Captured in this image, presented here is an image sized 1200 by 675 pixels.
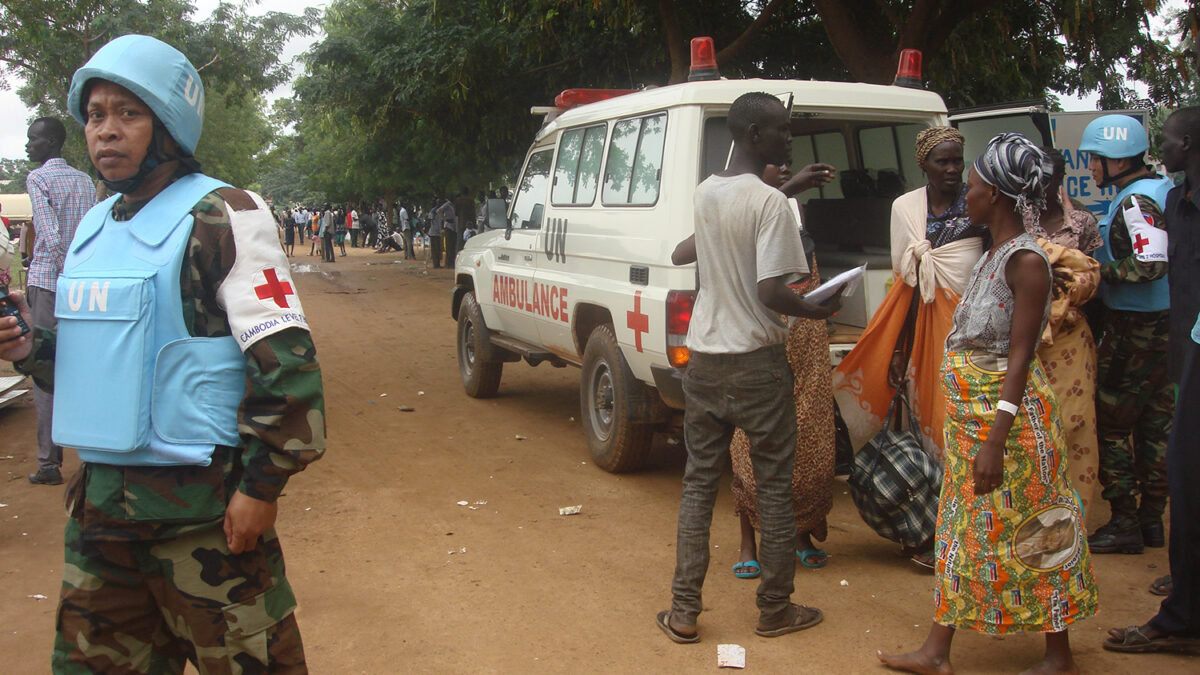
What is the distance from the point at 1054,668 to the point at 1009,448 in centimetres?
78

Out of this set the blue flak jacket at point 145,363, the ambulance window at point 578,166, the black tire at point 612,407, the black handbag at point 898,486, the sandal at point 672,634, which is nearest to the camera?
the blue flak jacket at point 145,363

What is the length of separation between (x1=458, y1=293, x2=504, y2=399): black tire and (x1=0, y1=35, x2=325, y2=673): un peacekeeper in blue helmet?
575 cm

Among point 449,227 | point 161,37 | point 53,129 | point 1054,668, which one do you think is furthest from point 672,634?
point 449,227

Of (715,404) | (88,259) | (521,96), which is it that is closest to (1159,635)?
(715,404)

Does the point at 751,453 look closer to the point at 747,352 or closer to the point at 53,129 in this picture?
the point at 747,352

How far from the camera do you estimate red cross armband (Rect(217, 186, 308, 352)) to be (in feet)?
7.06

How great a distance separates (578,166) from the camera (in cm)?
647

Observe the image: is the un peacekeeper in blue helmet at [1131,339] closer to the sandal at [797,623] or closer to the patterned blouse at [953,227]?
the patterned blouse at [953,227]

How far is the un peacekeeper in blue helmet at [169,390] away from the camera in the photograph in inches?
84.7

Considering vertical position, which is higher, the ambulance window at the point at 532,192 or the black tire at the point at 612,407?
the ambulance window at the point at 532,192

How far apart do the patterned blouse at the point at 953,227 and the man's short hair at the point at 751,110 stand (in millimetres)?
989

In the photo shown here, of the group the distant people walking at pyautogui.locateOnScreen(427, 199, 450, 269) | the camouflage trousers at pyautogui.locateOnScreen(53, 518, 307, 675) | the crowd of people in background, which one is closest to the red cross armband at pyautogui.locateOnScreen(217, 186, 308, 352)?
the camouflage trousers at pyautogui.locateOnScreen(53, 518, 307, 675)

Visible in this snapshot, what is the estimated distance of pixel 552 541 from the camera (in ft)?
16.3

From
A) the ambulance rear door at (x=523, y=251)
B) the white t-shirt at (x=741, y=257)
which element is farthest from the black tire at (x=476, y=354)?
the white t-shirt at (x=741, y=257)
